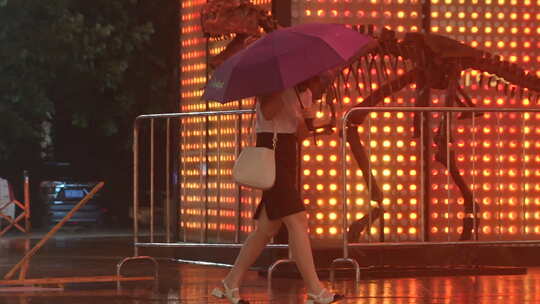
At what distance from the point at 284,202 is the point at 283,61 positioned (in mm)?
967

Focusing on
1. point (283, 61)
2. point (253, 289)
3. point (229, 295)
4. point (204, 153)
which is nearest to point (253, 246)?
point (229, 295)

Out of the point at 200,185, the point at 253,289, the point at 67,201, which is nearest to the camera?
the point at 253,289

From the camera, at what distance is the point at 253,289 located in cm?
1218

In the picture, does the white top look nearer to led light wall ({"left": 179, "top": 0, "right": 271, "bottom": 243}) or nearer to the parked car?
led light wall ({"left": 179, "top": 0, "right": 271, "bottom": 243})

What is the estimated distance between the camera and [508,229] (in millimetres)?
15438

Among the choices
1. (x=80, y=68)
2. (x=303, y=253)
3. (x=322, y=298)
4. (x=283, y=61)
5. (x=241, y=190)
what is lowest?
(x=322, y=298)

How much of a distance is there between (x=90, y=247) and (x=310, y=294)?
10.0 metres

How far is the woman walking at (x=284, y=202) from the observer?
10.1 m

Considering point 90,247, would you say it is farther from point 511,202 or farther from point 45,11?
point 45,11

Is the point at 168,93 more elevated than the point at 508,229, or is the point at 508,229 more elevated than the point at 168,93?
the point at 168,93

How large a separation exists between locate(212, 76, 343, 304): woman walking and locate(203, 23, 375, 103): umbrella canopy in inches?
6.3

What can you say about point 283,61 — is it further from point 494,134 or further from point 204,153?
point 204,153

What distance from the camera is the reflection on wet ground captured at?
11164 millimetres

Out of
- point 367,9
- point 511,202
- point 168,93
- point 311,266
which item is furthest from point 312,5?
point 168,93
